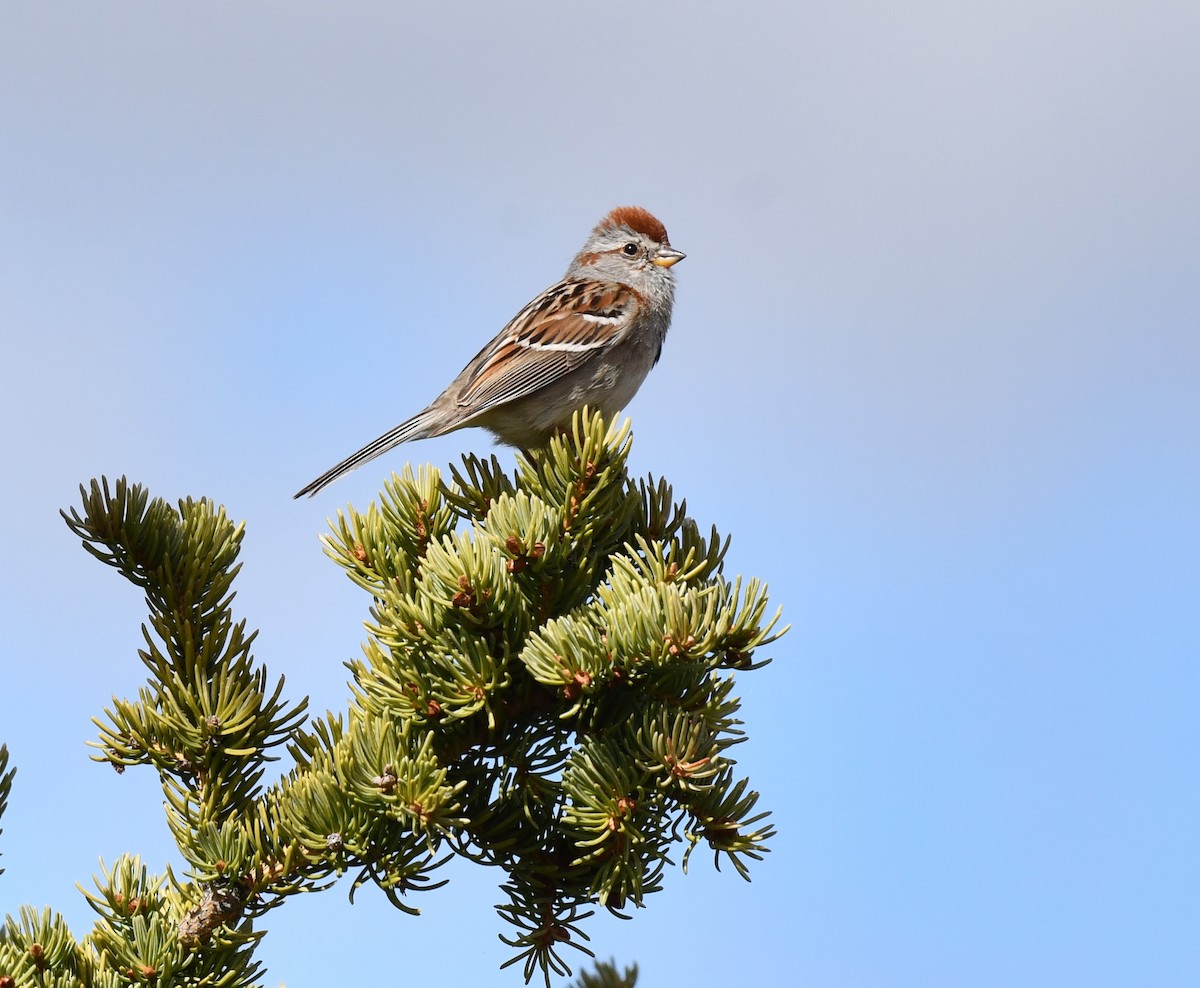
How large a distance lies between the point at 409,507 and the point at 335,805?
2.03ft

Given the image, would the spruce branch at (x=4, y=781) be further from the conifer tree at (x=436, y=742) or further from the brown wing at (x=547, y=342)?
the brown wing at (x=547, y=342)

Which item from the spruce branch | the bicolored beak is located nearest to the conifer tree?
the spruce branch

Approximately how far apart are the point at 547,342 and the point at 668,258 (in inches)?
39.7

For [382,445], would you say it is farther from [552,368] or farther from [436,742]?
[436,742]

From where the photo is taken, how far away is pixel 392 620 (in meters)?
1.95

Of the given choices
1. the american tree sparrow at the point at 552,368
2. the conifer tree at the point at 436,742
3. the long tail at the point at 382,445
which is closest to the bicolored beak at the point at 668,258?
the american tree sparrow at the point at 552,368

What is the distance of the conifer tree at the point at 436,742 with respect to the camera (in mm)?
1725

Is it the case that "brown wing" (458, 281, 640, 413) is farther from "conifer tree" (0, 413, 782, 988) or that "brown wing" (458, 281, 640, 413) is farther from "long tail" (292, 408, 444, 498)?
"conifer tree" (0, 413, 782, 988)

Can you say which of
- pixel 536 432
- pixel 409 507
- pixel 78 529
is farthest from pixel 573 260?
pixel 78 529

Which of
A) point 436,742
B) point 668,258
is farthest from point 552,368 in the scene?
point 436,742

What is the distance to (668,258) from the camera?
16.9ft

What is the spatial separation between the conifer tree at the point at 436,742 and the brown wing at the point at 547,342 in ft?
7.23

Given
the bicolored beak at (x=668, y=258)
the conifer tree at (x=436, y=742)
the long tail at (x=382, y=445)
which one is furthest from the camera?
the bicolored beak at (x=668, y=258)

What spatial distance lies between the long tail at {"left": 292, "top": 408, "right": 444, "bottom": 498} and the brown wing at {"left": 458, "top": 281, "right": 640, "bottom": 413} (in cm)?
16
